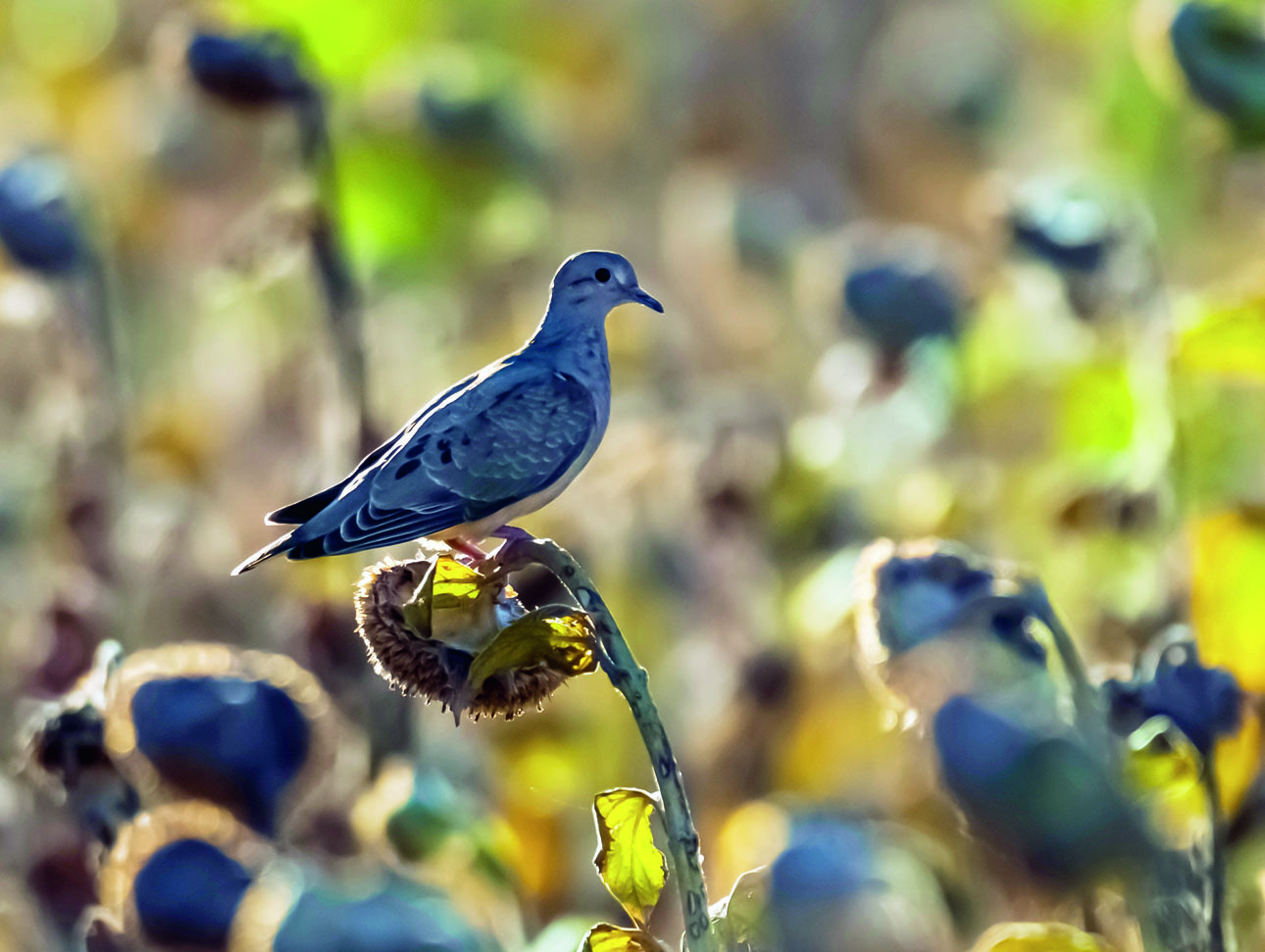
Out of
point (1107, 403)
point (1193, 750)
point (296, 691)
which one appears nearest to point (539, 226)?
point (1107, 403)

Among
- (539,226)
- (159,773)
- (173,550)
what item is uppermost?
(539,226)

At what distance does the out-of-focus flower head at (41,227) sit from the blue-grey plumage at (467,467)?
1.68ft

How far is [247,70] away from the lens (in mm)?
939

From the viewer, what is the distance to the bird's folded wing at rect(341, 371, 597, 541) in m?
0.60

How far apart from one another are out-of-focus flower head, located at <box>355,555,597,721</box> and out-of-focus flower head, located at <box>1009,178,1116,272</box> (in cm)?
61

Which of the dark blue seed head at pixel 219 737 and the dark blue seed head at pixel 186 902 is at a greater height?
the dark blue seed head at pixel 219 737

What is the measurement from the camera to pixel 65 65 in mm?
1972

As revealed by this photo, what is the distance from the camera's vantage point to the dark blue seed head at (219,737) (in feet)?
2.02

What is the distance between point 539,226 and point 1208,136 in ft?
1.81

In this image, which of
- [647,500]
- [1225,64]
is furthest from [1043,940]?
[647,500]

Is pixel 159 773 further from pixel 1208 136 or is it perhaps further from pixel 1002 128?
pixel 1002 128

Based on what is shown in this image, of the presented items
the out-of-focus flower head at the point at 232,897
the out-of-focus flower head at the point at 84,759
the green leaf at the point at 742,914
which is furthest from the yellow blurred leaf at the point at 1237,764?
the out-of-focus flower head at the point at 84,759

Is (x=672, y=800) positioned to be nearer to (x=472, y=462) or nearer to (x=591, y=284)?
(x=472, y=462)

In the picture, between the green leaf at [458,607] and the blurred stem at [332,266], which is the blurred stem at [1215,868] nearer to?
the green leaf at [458,607]
